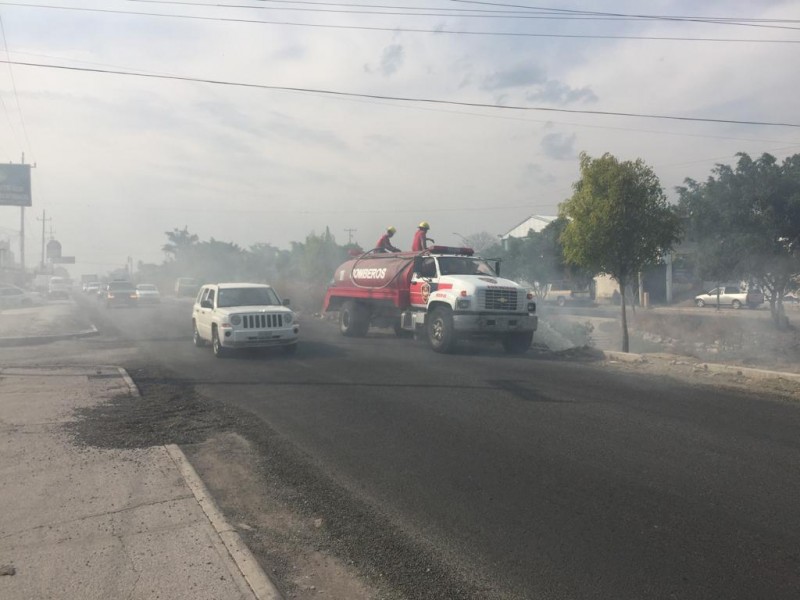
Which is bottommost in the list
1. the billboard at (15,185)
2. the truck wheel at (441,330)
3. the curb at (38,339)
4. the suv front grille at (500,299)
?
the curb at (38,339)

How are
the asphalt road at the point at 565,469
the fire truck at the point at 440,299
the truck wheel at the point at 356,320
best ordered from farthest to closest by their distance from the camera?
the truck wheel at the point at 356,320, the fire truck at the point at 440,299, the asphalt road at the point at 565,469

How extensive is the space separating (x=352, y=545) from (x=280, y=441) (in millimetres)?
3082

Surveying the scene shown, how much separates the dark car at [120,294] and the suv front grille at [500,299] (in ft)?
103

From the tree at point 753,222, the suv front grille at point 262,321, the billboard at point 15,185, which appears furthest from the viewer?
the billboard at point 15,185

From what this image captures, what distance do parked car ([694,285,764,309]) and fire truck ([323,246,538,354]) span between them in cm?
2810

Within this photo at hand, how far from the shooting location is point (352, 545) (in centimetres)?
475

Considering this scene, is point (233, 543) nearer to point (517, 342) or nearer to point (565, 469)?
point (565, 469)

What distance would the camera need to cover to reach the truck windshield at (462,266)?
54.5 ft

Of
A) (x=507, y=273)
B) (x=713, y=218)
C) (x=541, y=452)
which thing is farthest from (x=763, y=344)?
(x=507, y=273)

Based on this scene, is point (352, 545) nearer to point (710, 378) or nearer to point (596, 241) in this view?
point (710, 378)

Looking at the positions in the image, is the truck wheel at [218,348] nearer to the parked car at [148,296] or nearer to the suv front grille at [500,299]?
the suv front grille at [500,299]

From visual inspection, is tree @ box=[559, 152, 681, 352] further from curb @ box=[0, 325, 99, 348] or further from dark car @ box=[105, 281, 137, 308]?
dark car @ box=[105, 281, 137, 308]

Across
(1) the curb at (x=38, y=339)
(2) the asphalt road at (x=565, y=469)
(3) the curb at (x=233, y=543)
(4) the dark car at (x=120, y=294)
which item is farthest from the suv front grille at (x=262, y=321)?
(4) the dark car at (x=120, y=294)

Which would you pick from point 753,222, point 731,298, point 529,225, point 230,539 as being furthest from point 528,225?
point 230,539
